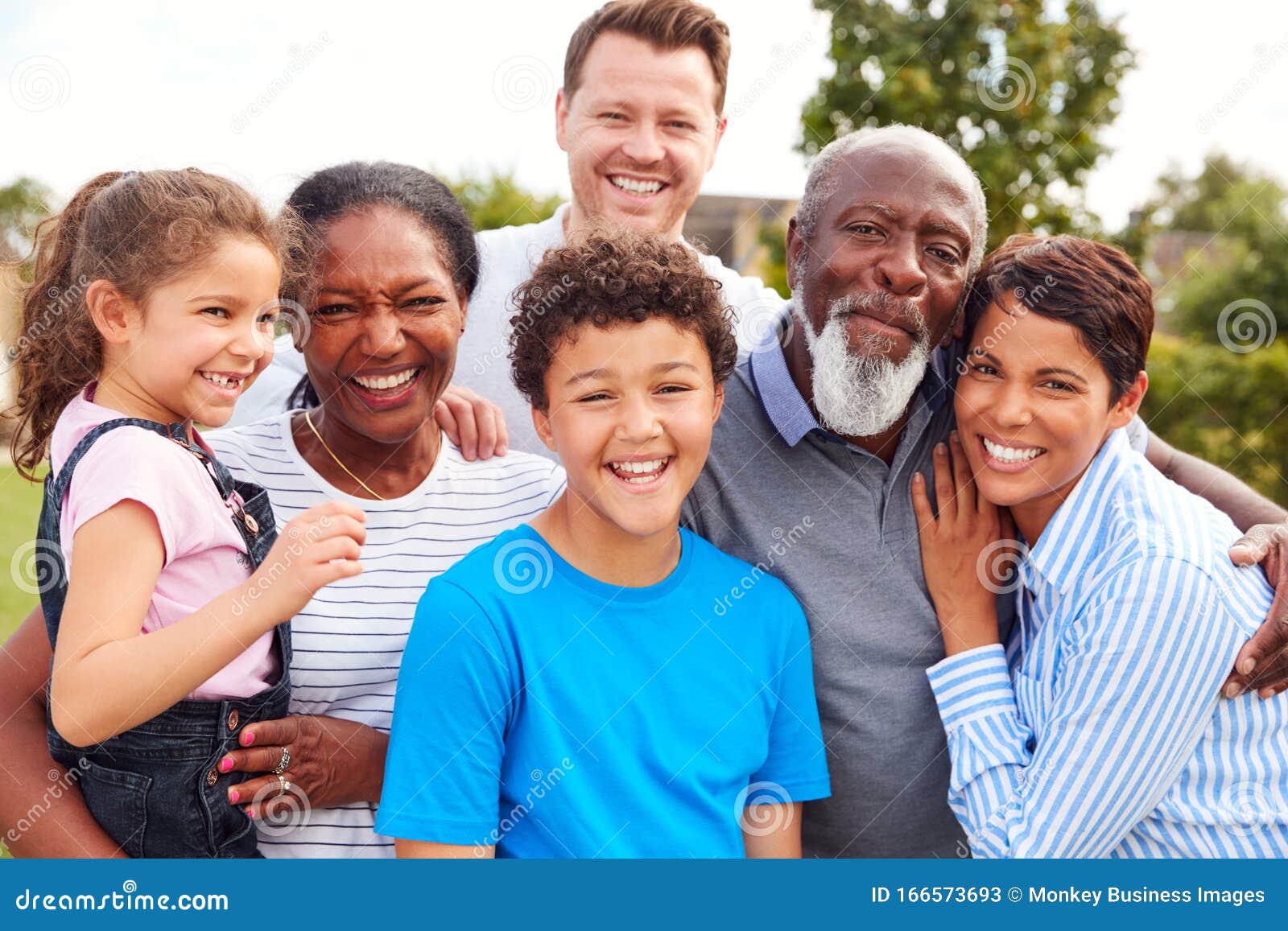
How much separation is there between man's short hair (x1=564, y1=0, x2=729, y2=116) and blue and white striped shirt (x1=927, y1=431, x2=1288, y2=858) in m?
2.49

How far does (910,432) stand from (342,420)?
1.63m

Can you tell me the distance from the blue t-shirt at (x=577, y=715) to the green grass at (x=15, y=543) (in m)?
1.10

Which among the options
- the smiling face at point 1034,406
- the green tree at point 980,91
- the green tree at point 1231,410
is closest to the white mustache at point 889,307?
the smiling face at point 1034,406

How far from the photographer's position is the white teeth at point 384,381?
118 inches

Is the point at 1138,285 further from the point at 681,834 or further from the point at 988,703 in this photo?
the point at 681,834

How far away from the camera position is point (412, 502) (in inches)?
119

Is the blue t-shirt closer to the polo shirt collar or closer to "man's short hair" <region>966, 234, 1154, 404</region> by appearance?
the polo shirt collar

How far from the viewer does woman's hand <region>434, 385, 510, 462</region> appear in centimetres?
326

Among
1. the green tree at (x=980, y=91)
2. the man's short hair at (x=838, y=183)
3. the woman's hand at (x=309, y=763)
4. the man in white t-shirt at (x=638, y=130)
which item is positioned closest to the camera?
the woman's hand at (x=309, y=763)

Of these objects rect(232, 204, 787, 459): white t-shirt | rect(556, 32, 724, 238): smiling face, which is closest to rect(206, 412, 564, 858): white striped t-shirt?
rect(232, 204, 787, 459): white t-shirt

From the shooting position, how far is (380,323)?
293 cm

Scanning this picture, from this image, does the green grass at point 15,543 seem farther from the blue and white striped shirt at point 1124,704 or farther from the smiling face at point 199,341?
the blue and white striped shirt at point 1124,704

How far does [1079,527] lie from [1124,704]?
471 mm
